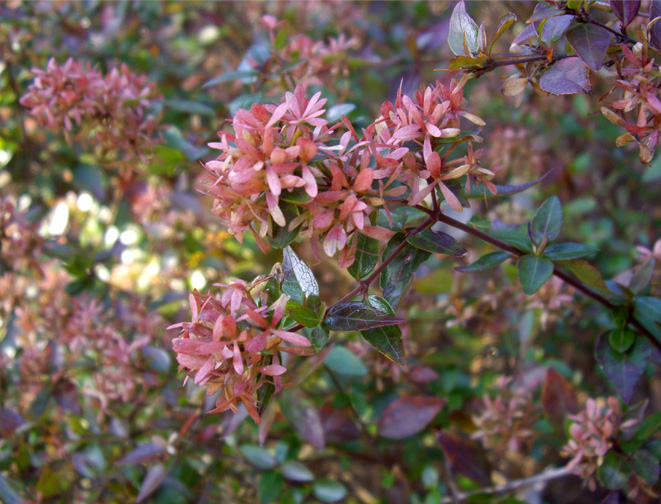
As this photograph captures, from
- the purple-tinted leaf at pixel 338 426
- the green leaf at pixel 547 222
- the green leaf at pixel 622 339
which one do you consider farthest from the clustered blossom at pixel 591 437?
the purple-tinted leaf at pixel 338 426

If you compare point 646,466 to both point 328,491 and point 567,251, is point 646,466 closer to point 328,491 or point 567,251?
point 567,251

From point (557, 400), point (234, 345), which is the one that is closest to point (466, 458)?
point (557, 400)

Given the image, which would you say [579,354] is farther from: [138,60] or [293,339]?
[138,60]

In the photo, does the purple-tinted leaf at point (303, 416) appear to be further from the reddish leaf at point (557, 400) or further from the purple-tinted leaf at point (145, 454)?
the reddish leaf at point (557, 400)

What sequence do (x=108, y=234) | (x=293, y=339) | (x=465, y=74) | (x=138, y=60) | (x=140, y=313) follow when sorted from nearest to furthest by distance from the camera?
(x=293, y=339) → (x=465, y=74) → (x=140, y=313) → (x=108, y=234) → (x=138, y=60)

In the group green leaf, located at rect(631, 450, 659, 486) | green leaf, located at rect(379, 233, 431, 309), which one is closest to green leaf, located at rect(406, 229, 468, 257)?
green leaf, located at rect(379, 233, 431, 309)

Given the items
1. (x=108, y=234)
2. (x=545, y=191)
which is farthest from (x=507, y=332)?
(x=108, y=234)

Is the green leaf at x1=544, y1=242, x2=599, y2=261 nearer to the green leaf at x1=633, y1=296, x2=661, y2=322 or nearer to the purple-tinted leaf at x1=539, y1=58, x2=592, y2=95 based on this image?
the green leaf at x1=633, y1=296, x2=661, y2=322
